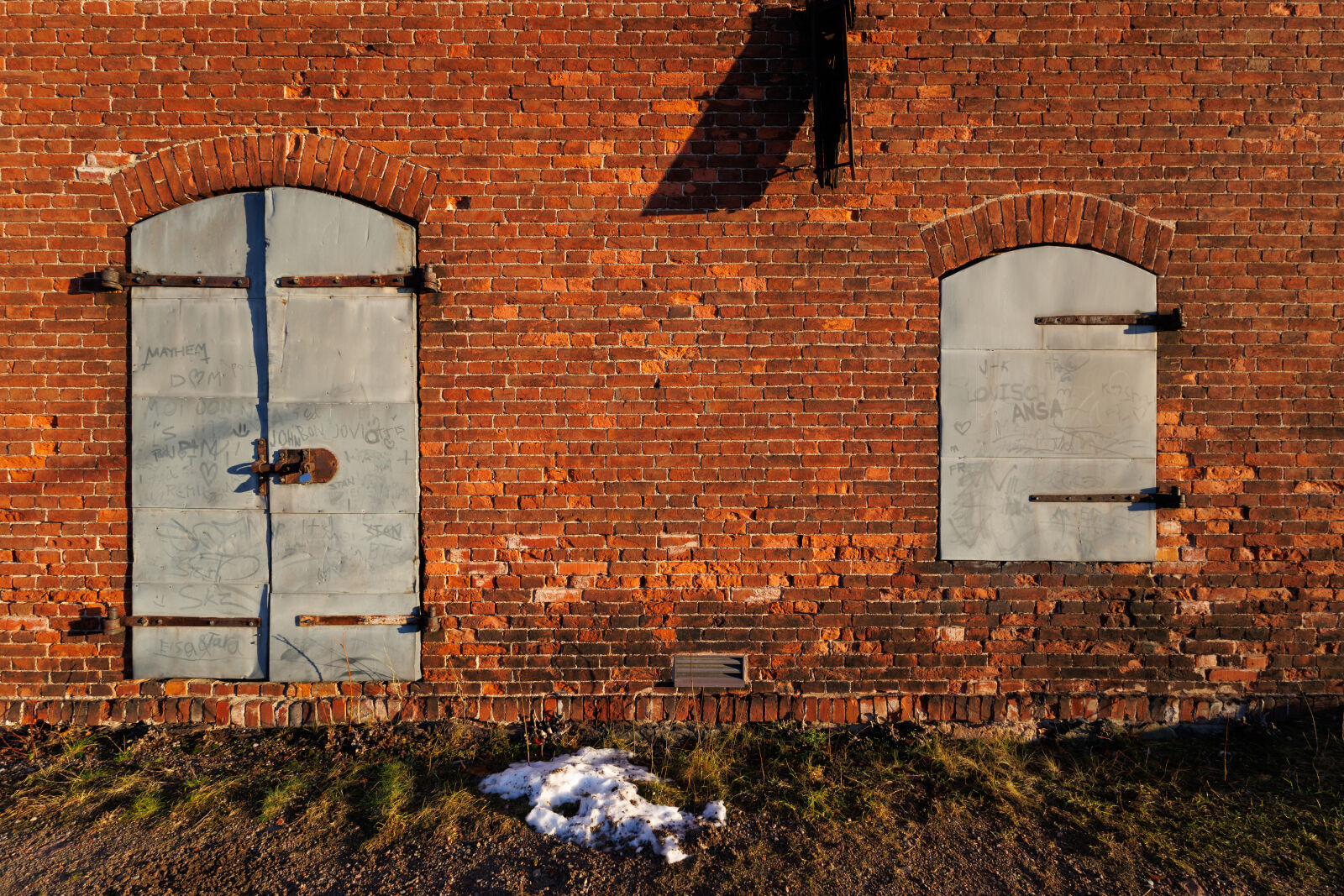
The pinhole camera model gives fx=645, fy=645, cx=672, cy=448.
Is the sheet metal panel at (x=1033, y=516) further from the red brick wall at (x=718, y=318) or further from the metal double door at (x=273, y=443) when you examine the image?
the metal double door at (x=273, y=443)

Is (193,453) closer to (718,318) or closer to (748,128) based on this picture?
(718,318)

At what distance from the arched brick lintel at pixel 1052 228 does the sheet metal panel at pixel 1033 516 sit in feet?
4.02

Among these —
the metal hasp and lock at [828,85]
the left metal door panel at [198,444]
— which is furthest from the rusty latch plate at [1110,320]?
the left metal door panel at [198,444]

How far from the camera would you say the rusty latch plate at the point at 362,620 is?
383 cm

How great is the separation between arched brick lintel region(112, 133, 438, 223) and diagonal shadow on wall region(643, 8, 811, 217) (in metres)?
1.45

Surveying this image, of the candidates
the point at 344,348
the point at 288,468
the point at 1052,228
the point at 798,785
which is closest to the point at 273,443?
the point at 288,468

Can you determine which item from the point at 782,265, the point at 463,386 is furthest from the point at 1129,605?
the point at 463,386

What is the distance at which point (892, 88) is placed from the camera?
12.3 feet

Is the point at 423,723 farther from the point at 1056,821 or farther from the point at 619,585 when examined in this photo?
the point at 1056,821

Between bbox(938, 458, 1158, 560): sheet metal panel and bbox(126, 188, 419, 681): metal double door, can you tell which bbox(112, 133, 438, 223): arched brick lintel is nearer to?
bbox(126, 188, 419, 681): metal double door

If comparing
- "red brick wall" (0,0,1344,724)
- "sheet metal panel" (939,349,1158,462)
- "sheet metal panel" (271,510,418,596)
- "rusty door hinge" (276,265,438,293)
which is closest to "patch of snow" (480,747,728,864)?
"red brick wall" (0,0,1344,724)

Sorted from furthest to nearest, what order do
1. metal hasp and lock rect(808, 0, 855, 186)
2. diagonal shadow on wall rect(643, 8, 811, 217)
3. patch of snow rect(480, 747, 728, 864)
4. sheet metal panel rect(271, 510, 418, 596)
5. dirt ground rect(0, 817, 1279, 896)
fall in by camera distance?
sheet metal panel rect(271, 510, 418, 596), diagonal shadow on wall rect(643, 8, 811, 217), metal hasp and lock rect(808, 0, 855, 186), patch of snow rect(480, 747, 728, 864), dirt ground rect(0, 817, 1279, 896)

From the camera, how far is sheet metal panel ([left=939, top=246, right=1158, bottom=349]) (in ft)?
12.4

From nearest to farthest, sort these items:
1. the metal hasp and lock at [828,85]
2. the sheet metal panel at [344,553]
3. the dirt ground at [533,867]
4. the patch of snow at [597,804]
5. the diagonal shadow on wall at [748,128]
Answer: the dirt ground at [533,867] < the patch of snow at [597,804] < the metal hasp and lock at [828,85] < the diagonal shadow on wall at [748,128] < the sheet metal panel at [344,553]
